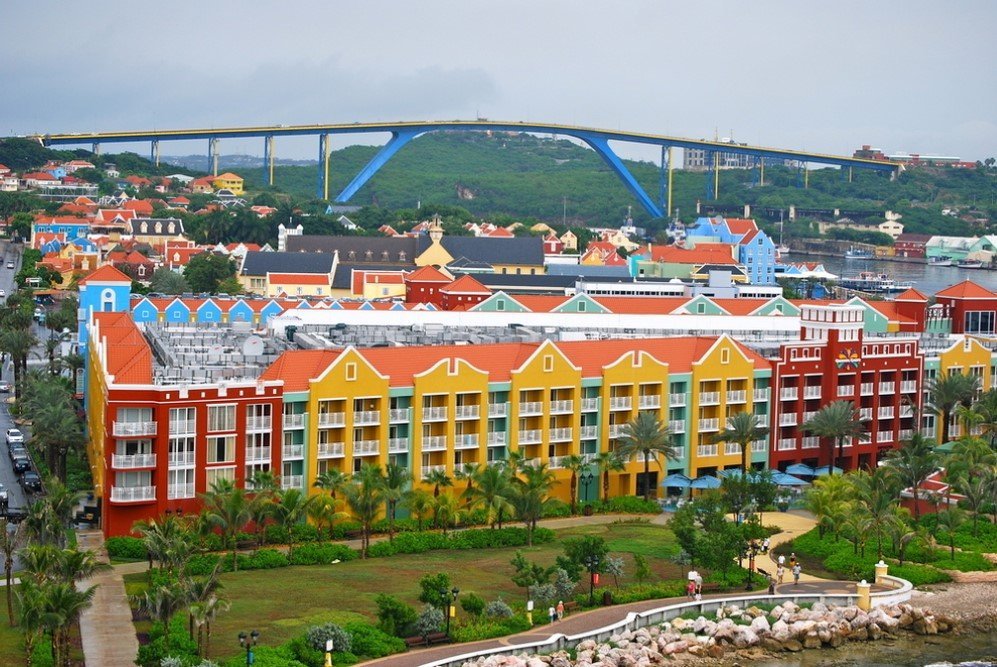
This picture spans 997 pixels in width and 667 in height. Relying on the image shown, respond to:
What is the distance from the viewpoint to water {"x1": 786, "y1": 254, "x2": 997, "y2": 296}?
443 feet

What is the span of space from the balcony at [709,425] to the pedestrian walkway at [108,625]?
16330 mm

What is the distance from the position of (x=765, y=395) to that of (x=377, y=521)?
12.4 metres

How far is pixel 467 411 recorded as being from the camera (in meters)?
38.8

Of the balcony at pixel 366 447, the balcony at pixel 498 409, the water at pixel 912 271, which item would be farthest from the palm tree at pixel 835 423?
the water at pixel 912 271

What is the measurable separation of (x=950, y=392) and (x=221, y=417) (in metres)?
20.9

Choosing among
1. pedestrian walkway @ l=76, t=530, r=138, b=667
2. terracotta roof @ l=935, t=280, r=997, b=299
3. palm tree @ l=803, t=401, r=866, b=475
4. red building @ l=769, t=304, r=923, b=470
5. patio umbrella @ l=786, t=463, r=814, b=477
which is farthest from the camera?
terracotta roof @ l=935, t=280, r=997, b=299

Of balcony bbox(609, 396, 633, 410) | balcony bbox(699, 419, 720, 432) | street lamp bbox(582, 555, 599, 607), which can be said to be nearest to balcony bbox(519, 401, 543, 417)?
balcony bbox(609, 396, 633, 410)

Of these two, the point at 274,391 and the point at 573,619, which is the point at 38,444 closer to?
the point at 274,391

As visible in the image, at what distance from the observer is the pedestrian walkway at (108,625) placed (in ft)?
86.9

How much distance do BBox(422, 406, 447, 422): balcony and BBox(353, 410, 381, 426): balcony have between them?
4.06 feet

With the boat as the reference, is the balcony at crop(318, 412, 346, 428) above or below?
below

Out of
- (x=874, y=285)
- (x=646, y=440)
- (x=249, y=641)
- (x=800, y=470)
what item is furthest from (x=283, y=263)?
(x=249, y=641)

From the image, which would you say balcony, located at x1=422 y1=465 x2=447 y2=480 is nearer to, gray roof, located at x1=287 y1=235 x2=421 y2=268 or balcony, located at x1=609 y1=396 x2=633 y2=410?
balcony, located at x1=609 y1=396 x2=633 y2=410

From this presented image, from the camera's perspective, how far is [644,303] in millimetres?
60594
